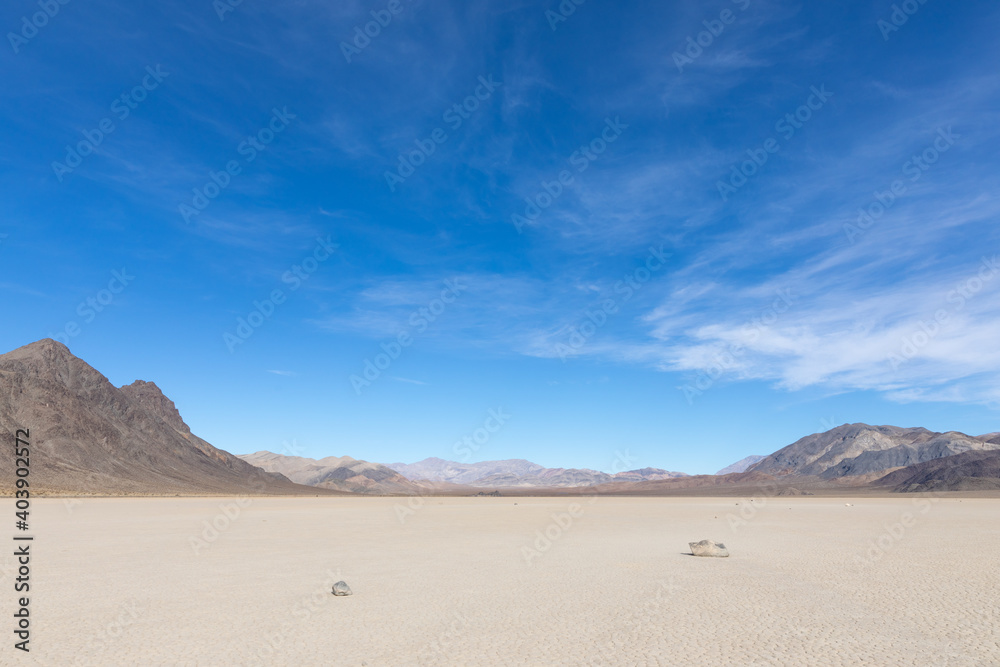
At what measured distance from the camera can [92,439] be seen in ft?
301

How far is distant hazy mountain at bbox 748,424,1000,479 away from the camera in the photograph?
488ft

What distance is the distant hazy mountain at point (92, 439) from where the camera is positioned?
78875 millimetres
